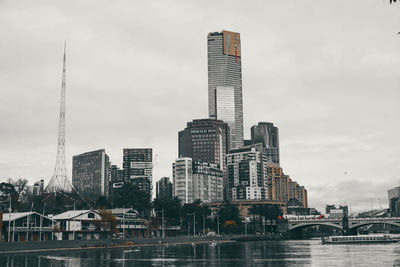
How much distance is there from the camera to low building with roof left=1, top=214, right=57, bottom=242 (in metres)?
159

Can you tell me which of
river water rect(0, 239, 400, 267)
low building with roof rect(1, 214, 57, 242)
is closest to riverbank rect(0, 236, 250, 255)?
river water rect(0, 239, 400, 267)

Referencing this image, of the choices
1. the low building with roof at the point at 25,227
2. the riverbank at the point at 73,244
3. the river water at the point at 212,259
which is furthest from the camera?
the low building with roof at the point at 25,227

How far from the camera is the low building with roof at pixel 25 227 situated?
159 metres

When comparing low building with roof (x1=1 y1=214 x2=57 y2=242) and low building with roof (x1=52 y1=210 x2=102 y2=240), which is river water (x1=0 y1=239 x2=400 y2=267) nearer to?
low building with roof (x1=1 y1=214 x2=57 y2=242)

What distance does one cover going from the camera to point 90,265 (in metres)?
87.2

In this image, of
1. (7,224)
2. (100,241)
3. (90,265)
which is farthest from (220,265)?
(7,224)

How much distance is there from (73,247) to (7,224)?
2717 centimetres

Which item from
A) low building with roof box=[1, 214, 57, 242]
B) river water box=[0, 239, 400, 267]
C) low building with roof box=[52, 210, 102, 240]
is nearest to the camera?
river water box=[0, 239, 400, 267]

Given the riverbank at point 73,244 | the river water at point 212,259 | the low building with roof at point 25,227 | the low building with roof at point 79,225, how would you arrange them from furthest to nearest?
the low building with roof at point 79,225
the low building with roof at point 25,227
the riverbank at point 73,244
the river water at point 212,259

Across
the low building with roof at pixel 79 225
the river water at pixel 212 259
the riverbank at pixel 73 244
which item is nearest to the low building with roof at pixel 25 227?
the low building with roof at pixel 79 225

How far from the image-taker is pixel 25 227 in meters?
162

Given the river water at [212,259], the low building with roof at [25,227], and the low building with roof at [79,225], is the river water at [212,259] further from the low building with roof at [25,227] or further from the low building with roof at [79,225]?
the low building with roof at [79,225]

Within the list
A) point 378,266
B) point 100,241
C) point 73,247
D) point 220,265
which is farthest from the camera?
point 100,241

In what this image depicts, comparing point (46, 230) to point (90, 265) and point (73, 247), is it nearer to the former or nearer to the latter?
point (73, 247)
